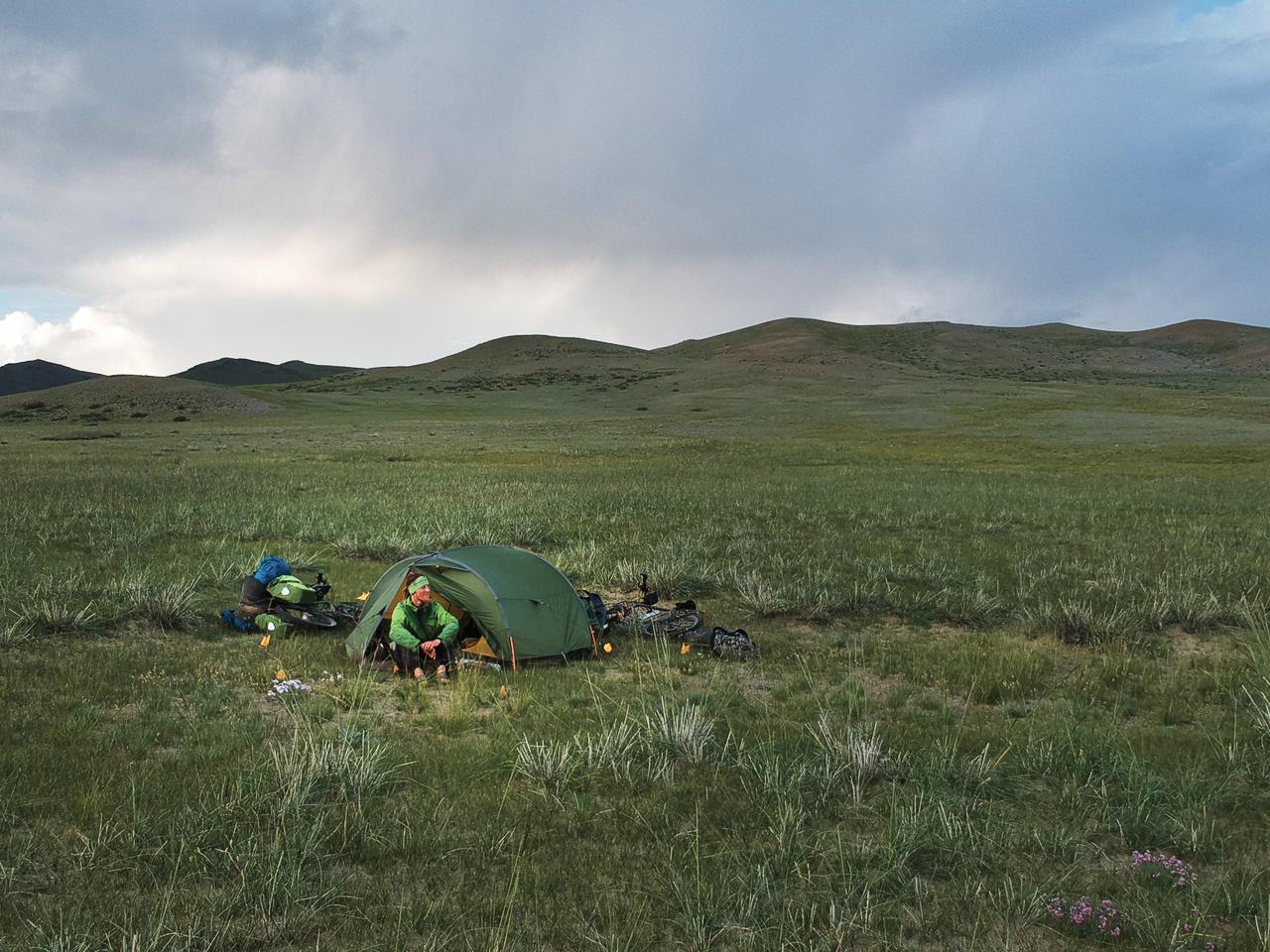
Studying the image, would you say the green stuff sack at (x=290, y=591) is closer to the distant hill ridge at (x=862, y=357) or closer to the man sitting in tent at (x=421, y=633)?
the man sitting in tent at (x=421, y=633)

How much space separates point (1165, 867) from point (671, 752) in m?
3.92

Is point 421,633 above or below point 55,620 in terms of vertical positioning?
below

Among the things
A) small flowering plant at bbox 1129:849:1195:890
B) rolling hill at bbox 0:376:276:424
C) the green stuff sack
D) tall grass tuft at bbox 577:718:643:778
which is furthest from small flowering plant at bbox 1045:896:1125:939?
rolling hill at bbox 0:376:276:424

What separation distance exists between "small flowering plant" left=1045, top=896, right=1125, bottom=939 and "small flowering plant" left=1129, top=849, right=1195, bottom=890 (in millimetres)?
624

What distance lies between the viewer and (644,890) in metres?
5.50

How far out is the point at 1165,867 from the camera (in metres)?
5.70

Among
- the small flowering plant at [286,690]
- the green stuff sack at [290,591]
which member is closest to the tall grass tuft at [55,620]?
the green stuff sack at [290,591]

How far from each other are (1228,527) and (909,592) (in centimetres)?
1280

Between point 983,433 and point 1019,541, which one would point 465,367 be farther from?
point 1019,541

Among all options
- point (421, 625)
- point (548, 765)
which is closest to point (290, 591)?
point (421, 625)

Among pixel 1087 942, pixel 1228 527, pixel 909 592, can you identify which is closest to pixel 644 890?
pixel 1087 942

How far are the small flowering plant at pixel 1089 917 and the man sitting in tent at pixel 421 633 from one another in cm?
707

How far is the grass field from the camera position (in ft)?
17.0

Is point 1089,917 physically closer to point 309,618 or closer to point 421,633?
point 421,633
